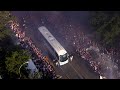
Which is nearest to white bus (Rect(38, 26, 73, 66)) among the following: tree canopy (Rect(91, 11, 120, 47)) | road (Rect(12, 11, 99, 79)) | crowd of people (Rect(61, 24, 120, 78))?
road (Rect(12, 11, 99, 79))

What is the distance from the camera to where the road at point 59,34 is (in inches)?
661

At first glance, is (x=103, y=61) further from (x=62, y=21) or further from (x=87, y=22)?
(x=62, y=21)

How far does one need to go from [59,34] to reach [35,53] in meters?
3.42

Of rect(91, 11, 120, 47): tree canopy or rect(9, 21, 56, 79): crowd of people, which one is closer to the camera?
rect(9, 21, 56, 79): crowd of people

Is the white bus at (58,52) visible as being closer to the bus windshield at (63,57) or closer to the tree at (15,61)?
the bus windshield at (63,57)

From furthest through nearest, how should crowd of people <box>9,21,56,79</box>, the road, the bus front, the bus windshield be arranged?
the bus windshield < the bus front < the road < crowd of people <box>9,21,56,79</box>

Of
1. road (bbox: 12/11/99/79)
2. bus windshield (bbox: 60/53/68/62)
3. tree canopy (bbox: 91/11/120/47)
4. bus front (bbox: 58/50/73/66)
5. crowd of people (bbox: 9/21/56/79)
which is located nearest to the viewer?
crowd of people (bbox: 9/21/56/79)

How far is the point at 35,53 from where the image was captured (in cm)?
1791

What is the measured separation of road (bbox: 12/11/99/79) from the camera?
16.8m

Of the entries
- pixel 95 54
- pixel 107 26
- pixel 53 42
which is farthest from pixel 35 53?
pixel 107 26

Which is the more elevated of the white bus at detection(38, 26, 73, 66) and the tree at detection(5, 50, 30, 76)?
the tree at detection(5, 50, 30, 76)

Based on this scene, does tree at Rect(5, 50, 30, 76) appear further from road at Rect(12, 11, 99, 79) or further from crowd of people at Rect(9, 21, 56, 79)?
road at Rect(12, 11, 99, 79)

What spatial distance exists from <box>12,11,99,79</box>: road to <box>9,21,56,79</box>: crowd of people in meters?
0.65
